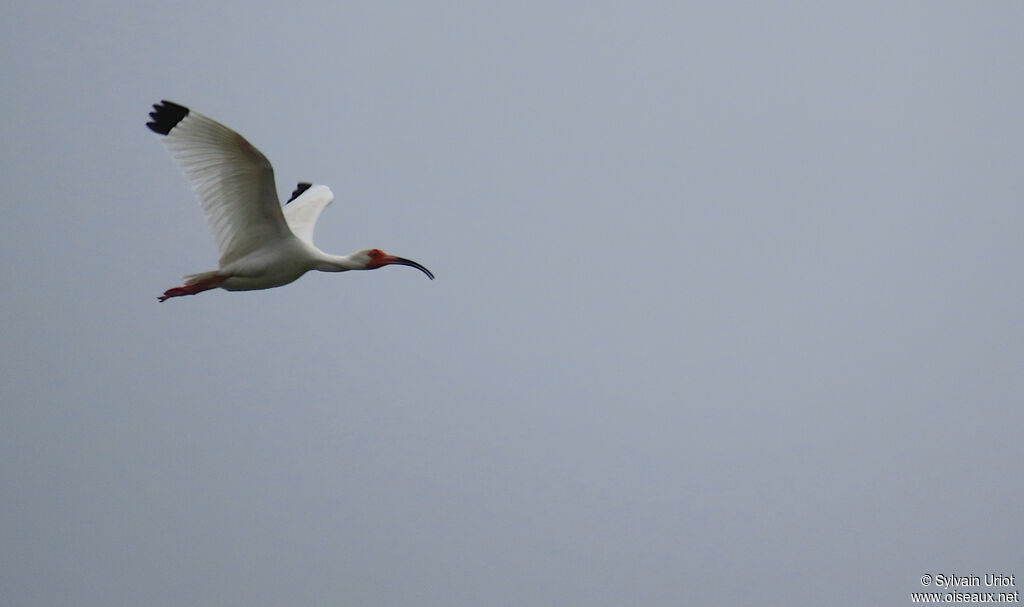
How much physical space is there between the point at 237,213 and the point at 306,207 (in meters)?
4.11

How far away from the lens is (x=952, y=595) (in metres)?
22.5

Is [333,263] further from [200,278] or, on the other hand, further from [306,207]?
[306,207]

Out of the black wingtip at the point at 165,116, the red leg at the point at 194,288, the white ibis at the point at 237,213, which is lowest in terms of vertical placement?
the red leg at the point at 194,288

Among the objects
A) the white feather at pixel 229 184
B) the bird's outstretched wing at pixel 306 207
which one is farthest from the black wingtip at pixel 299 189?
the white feather at pixel 229 184

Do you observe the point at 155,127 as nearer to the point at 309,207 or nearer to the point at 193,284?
the point at 193,284

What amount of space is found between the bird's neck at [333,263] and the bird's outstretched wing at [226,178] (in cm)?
91

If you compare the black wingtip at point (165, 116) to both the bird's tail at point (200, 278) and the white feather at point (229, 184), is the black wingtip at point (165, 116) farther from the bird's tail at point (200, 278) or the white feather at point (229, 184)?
the bird's tail at point (200, 278)

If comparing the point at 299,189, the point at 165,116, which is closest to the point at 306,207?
the point at 299,189

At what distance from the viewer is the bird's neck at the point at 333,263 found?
1952 cm

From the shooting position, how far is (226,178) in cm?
1766

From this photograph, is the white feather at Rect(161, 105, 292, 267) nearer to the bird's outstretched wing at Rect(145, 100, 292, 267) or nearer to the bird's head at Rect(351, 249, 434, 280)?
the bird's outstretched wing at Rect(145, 100, 292, 267)

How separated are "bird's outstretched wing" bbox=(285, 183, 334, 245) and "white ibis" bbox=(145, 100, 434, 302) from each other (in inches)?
Result: 68.0

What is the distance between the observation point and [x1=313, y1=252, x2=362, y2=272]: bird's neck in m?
19.5

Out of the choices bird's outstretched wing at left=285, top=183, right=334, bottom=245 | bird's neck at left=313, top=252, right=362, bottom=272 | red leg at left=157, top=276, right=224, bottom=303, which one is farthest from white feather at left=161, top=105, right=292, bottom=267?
bird's outstretched wing at left=285, top=183, right=334, bottom=245
